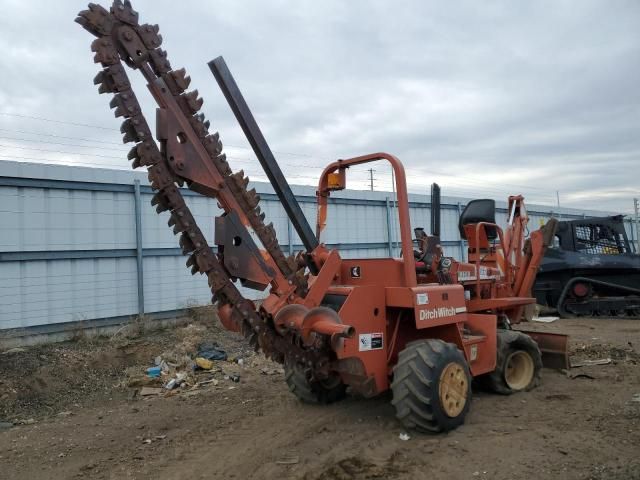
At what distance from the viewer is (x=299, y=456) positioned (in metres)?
4.64

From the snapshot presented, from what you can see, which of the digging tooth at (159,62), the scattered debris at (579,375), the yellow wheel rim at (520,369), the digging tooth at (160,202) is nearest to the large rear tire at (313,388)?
the yellow wheel rim at (520,369)

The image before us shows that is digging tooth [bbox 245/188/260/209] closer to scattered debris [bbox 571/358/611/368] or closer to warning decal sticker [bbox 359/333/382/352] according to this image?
warning decal sticker [bbox 359/333/382/352]

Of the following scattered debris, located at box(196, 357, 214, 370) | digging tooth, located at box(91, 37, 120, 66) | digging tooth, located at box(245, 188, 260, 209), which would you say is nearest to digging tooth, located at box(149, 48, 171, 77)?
digging tooth, located at box(91, 37, 120, 66)

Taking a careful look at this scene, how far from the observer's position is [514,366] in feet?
21.8

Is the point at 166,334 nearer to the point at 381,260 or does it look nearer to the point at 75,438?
the point at 75,438

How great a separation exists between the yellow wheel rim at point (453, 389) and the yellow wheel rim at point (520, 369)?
5.37 feet

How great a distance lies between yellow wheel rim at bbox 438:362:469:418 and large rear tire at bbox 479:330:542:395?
4.22 feet

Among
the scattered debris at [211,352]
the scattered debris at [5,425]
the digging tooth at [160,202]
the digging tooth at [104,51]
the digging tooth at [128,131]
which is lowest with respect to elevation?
the scattered debris at [5,425]

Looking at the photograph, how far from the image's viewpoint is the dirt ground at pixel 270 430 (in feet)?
14.3

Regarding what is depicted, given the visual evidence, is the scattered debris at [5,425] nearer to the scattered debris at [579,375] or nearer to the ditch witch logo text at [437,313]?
the ditch witch logo text at [437,313]

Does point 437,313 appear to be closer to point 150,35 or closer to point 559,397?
point 559,397

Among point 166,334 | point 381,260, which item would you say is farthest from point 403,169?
point 166,334

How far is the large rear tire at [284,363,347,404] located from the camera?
6039mm

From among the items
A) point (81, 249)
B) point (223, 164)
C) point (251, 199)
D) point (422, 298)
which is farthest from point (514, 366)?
point (81, 249)
